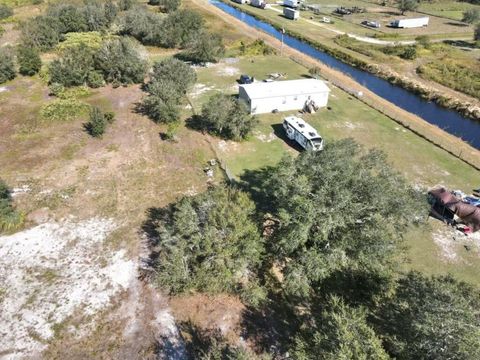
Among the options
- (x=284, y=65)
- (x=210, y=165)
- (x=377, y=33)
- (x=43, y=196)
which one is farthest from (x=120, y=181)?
(x=377, y=33)

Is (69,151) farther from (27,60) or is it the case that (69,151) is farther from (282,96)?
(27,60)

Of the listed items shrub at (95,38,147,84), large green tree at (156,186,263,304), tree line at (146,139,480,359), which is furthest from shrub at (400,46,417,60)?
large green tree at (156,186,263,304)

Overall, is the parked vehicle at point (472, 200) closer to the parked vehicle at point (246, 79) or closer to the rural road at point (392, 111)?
the rural road at point (392, 111)

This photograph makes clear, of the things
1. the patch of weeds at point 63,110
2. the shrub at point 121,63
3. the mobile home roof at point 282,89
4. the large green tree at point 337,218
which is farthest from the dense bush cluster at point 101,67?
the large green tree at point 337,218

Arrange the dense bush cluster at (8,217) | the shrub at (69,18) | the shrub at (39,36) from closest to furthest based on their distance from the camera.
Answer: the dense bush cluster at (8,217) < the shrub at (39,36) < the shrub at (69,18)

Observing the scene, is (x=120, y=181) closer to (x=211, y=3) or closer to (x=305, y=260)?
(x=305, y=260)

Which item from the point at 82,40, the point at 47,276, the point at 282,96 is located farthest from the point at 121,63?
the point at 47,276
